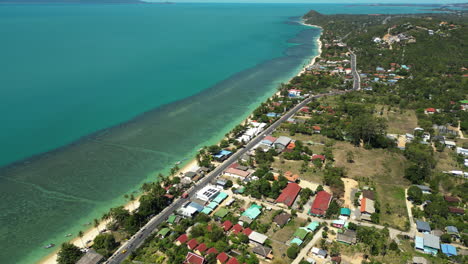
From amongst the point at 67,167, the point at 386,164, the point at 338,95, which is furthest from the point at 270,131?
the point at 67,167

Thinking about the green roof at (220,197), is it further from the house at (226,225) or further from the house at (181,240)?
the house at (181,240)

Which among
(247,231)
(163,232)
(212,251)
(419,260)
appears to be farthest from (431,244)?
(163,232)

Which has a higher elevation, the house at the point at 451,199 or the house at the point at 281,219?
the house at the point at 281,219

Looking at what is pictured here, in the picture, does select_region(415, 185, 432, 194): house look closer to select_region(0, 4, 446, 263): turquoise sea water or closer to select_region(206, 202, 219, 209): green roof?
select_region(206, 202, 219, 209): green roof

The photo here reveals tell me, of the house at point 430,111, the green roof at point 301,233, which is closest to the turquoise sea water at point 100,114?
the green roof at point 301,233

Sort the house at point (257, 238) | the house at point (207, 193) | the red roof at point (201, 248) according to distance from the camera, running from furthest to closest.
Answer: the house at point (207, 193), the house at point (257, 238), the red roof at point (201, 248)

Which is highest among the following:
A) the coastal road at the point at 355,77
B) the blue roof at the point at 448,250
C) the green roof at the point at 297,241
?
the coastal road at the point at 355,77

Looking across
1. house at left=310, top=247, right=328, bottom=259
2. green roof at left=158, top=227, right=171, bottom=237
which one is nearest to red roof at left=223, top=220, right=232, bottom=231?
green roof at left=158, top=227, right=171, bottom=237
